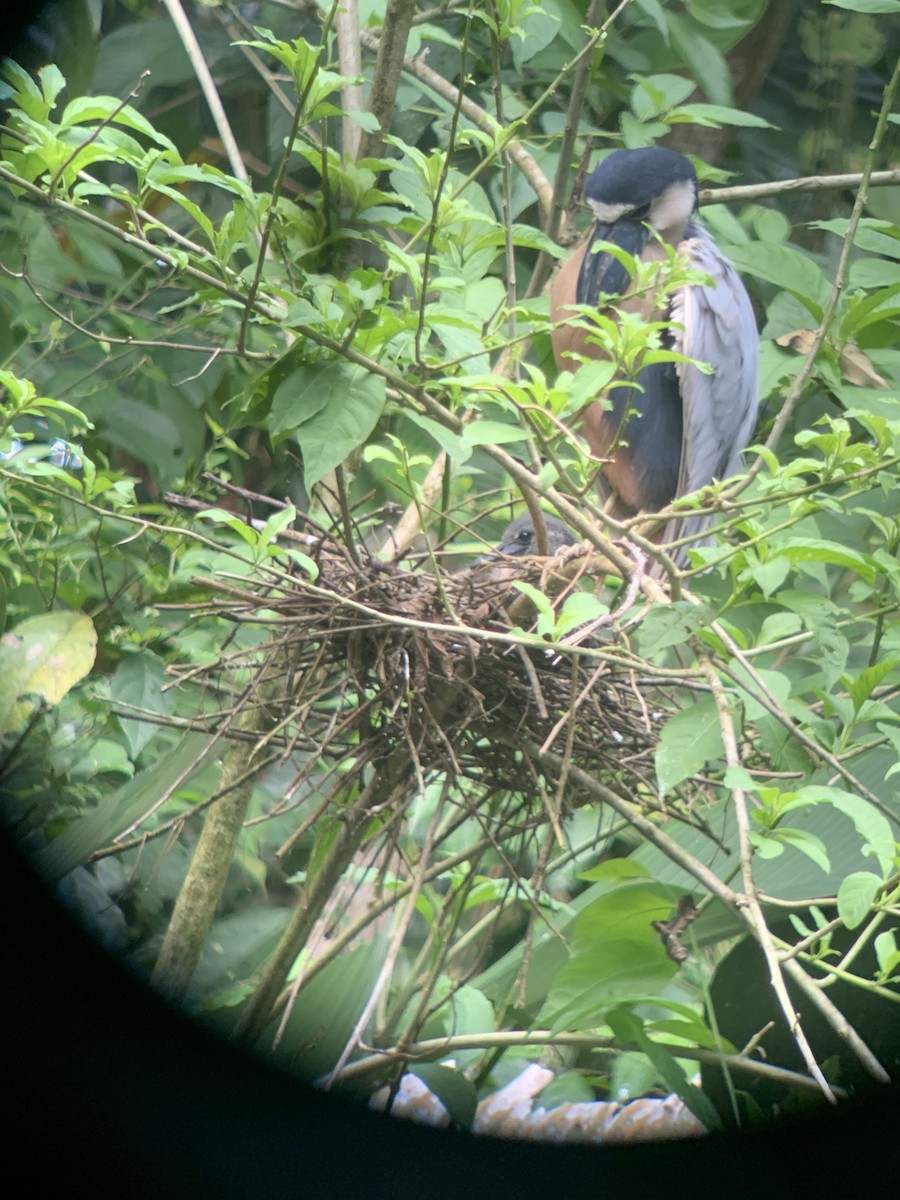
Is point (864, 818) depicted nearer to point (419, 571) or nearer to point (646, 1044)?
point (646, 1044)

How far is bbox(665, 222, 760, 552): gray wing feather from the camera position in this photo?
178 centimetres

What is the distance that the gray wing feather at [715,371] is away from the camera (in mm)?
1784

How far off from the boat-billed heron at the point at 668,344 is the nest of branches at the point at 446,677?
54cm

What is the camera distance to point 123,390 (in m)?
1.72

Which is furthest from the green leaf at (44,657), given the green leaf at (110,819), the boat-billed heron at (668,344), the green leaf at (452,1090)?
the boat-billed heron at (668,344)

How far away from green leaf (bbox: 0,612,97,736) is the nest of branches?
25cm

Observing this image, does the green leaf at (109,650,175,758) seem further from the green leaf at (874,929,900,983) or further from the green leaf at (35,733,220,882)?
the green leaf at (874,929,900,983)

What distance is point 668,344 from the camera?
5.78 feet

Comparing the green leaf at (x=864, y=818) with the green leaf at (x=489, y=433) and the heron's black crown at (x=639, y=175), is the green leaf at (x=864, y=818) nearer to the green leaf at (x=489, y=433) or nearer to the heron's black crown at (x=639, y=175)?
the green leaf at (x=489, y=433)

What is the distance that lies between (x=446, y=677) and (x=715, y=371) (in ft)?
3.41

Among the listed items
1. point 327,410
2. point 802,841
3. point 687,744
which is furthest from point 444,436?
point 802,841

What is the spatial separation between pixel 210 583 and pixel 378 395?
0.79 ft

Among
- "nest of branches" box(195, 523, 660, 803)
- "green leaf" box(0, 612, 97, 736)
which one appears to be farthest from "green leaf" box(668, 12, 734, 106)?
"green leaf" box(0, 612, 97, 736)

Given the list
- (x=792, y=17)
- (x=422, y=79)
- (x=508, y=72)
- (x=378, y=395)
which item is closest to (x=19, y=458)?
(x=378, y=395)
